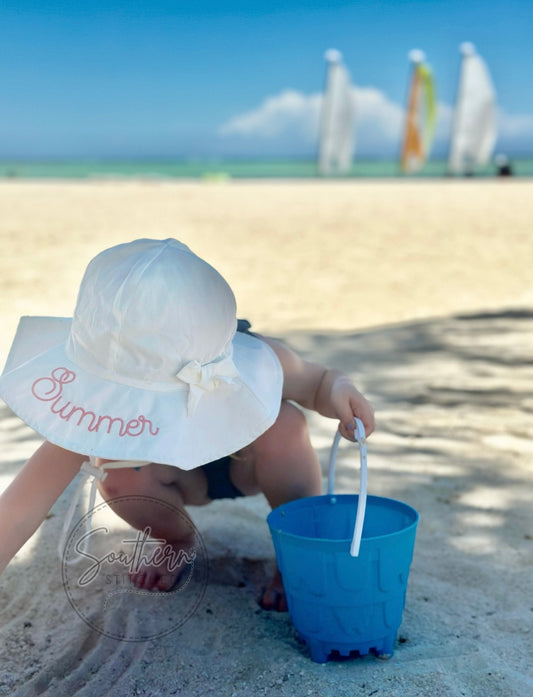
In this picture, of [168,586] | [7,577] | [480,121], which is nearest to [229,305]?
[168,586]

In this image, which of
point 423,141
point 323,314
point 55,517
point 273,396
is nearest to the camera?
point 273,396

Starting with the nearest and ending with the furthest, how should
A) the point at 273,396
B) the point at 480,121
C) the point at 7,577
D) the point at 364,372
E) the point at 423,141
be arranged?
the point at 273,396 → the point at 7,577 → the point at 364,372 → the point at 423,141 → the point at 480,121

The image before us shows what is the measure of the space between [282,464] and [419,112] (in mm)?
30822

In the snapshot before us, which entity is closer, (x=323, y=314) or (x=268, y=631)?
(x=268, y=631)

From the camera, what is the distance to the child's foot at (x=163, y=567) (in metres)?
1.90

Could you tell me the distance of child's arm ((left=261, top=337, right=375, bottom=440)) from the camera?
175 cm

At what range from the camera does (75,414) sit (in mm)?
1409

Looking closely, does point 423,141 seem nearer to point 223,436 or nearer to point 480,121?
point 480,121

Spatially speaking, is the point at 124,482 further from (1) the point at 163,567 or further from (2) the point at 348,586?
(2) the point at 348,586

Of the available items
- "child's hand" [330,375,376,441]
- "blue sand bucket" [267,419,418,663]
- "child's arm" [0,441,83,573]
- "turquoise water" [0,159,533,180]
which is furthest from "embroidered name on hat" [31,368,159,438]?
"turquoise water" [0,159,533,180]

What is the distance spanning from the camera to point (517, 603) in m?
1.85

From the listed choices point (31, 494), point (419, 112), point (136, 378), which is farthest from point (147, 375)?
point (419, 112)

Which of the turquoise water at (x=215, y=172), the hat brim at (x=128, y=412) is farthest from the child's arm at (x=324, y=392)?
the turquoise water at (x=215, y=172)

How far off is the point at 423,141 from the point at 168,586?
3088 centimetres
